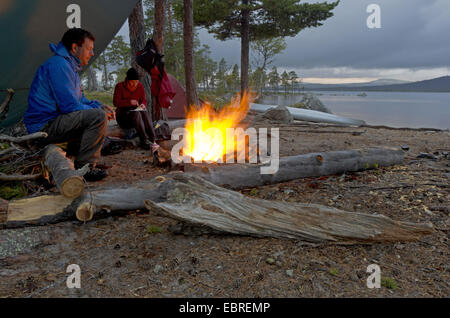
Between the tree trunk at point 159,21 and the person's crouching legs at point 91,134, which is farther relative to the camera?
the tree trunk at point 159,21

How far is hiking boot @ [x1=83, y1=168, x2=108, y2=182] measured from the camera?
424cm

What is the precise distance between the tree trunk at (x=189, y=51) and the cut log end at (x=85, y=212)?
841 centimetres

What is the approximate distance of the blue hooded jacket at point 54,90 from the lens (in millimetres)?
3670

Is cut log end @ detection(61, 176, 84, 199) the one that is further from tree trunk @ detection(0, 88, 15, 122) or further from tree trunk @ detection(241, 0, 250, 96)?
tree trunk @ detection(241, 0, 250, 96)

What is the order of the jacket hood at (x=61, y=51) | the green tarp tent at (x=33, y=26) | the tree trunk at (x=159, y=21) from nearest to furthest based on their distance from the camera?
the jacket hood at (x=61, y=51) → the green tarp tent at (x=33, y=26) → the tree trunk at (x=159, y=21)

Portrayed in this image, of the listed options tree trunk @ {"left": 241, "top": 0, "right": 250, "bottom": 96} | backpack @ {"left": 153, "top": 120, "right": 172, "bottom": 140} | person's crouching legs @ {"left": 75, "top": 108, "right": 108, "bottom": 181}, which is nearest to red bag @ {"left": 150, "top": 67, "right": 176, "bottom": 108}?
backpack @ {"left": 153, "top": 120, "right": 172, "bottom": 140}

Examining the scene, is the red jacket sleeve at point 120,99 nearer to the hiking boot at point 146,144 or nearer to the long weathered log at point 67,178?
the hiking boot at point 146,144

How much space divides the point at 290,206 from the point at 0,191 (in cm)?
362

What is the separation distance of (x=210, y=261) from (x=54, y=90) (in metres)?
3.08

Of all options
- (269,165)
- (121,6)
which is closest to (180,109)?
(121,6)

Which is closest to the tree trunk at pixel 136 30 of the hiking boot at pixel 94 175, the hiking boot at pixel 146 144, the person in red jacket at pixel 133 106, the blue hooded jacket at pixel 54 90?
the person in red jacket at pixel 133 106

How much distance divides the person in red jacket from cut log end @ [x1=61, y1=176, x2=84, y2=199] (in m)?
3.17
